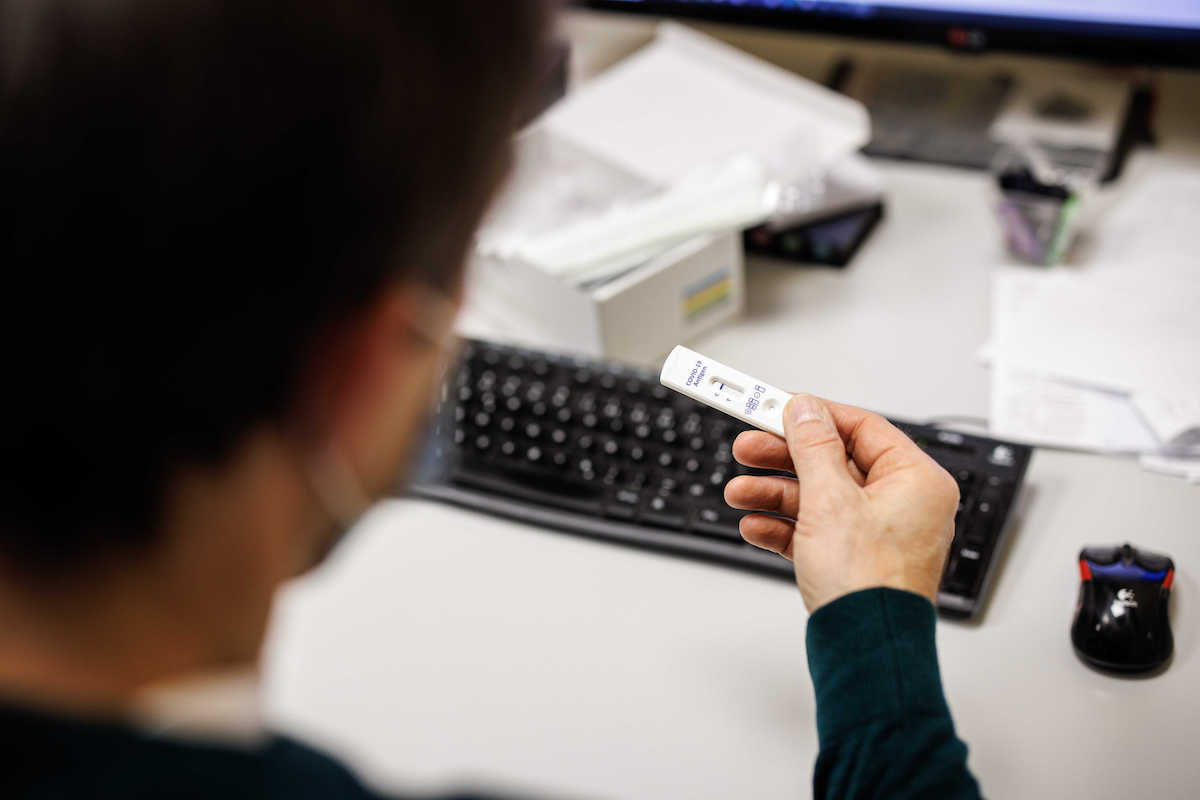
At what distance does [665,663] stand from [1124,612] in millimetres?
229

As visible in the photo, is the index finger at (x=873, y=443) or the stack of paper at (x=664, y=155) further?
the stack of paper at (x=664, y=155)

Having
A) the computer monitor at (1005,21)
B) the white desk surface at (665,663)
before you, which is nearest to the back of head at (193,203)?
the white desk surface at (665,663)

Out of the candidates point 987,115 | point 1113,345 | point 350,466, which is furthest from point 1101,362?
point 350,466

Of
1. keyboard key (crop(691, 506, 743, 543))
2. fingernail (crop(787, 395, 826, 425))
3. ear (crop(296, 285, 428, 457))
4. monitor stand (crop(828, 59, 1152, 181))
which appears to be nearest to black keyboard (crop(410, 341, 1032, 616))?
keyboard key (crop(691, 506, 743, 543))

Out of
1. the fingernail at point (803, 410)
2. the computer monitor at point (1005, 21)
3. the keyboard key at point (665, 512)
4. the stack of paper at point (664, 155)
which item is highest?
the computer monitor at point (1005, 21)

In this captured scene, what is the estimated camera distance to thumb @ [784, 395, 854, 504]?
0.52 metres

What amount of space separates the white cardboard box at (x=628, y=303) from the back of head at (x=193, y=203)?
0.42 meters

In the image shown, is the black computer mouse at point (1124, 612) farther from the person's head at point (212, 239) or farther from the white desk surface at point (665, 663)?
the person's head at point (212, 239)

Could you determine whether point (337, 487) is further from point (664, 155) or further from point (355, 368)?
point (664, 155)

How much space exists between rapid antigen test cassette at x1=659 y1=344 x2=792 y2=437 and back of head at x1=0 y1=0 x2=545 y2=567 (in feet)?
0.80

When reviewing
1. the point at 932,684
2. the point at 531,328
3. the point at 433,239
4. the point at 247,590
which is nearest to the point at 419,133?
the point at 433,239

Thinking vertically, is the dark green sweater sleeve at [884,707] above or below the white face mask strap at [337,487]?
below

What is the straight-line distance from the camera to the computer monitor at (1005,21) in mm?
840

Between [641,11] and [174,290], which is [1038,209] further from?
[174,290]
